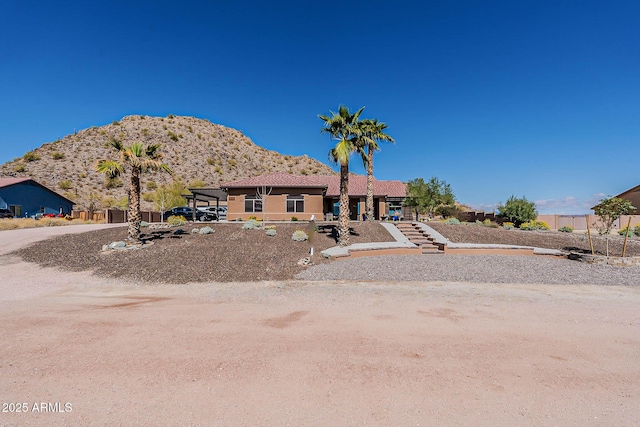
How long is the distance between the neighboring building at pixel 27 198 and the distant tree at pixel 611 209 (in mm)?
56399

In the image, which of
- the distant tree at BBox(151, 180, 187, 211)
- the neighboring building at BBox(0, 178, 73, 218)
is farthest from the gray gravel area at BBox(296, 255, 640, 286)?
the neighboring building at BBox(0, 178, 73, 218)

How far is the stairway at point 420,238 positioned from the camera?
16.9m

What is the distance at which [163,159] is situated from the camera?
55.1 m

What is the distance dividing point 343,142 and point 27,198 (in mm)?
45769

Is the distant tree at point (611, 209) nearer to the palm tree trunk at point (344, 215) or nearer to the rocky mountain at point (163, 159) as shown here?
the palm tree trunk at point (344, 215)

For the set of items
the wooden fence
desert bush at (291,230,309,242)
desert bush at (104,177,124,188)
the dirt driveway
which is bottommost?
the dirt driveway

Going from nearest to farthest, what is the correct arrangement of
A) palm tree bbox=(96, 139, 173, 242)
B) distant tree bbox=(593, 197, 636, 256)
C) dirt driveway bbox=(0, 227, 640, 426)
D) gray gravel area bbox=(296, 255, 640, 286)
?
1. dirt driveway bbox=(0, 227, 640, 426)
2. gray gravel area bbox=(296, 255, 640, 286)
3. distant tree bbox=(593, 197, 636, 256)
4. palm tree bbox=(96, 139, 173, 242)

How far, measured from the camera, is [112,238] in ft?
58.8

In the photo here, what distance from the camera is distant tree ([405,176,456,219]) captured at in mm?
36606

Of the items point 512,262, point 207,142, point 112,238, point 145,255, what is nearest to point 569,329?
point 512,262

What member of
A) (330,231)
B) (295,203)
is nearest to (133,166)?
(330,231)

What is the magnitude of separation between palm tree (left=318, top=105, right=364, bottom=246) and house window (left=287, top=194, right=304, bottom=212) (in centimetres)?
1553

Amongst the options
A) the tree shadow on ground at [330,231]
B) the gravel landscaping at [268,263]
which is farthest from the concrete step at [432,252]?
the tree shadow on ground at [330,231]

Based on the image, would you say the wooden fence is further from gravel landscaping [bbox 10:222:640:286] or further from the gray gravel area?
the gray gravel area
